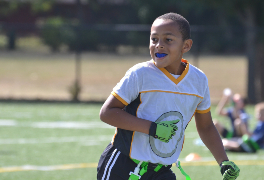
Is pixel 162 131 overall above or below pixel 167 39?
below

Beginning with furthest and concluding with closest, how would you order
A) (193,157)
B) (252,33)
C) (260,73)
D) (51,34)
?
(51,34), (260,73), (252,33), (193,157)

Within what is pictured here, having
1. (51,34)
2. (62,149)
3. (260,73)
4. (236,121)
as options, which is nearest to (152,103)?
(62,149)

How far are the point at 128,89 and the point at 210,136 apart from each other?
844 mm

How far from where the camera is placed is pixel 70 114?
1364cm

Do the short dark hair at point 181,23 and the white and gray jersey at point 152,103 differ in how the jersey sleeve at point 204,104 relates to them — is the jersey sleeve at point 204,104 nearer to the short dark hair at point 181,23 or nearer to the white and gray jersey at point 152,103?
the white and gray jersey at point 152,103

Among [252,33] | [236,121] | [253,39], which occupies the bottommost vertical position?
[236,121]

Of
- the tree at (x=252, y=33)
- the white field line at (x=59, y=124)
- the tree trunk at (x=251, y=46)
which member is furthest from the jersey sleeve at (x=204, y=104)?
the tree trunk at (x=251, y=46)

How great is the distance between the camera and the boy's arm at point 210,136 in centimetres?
346

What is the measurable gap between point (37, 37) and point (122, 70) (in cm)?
530

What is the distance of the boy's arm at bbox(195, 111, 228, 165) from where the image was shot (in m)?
3.46

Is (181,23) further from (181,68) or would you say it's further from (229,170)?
(229,170)

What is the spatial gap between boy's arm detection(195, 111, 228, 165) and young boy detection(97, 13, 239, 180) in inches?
3.3

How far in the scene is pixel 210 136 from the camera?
352cm

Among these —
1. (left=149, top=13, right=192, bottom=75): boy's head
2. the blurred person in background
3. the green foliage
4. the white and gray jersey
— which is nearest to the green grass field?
the blurred person in background
